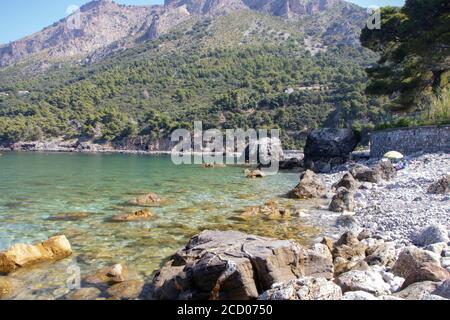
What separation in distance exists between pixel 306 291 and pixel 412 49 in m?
27.2

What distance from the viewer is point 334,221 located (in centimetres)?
1309

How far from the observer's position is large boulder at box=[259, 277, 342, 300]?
5047mm

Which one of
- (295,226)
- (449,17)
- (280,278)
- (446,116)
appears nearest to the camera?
(280,278)

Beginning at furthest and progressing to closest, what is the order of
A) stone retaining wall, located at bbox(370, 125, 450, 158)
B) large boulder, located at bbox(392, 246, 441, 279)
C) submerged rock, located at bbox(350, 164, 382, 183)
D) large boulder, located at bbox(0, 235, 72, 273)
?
stone retaining wall, located at bbox(370, 125, 450, 158)
submerged rock, located at bbox(350, 164, 382, 183)
large boulder, located at bbox(0, 235, 72, 273)
large boulder, located at bbox(392, 246, 441, 279)

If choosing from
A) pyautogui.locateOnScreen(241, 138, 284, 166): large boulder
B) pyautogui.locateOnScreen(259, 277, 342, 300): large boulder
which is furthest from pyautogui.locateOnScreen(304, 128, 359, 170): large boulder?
pyautogui.locateOnScreen(259, 277, 342, 300): large boulder

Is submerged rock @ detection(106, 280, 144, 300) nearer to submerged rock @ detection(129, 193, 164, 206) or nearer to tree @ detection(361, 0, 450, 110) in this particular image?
submerged rock @ detection(129, 193, 164, 206)

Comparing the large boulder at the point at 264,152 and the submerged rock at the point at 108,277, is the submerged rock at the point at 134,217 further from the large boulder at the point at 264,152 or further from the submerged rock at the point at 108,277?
the large boulder at the point at 264,152

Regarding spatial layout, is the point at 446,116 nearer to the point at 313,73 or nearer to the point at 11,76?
the point at 313,73

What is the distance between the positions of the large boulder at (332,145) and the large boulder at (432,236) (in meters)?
30.0

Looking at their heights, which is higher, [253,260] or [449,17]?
[449,17]

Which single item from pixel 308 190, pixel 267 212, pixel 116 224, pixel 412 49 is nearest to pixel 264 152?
pixel 412 49

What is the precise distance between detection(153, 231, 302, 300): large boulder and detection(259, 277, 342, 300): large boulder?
0.83 meters
